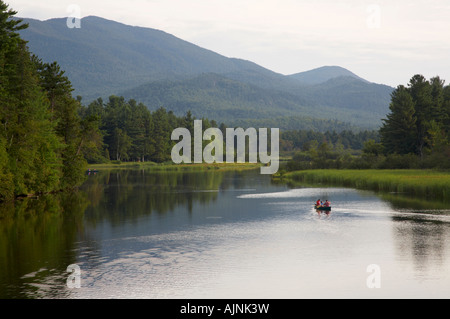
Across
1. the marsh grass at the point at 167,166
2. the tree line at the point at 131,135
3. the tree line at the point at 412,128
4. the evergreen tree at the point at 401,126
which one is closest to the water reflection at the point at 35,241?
the tree line at the point at 412,128

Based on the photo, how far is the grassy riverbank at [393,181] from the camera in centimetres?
6631

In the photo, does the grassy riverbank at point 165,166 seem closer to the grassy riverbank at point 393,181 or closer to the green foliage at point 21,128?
the grassy riverbank at point 393,181

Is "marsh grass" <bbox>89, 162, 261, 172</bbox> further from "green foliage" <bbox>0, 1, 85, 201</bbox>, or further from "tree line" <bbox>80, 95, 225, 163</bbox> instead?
"green foliage" <bbox>0, 1, 85, 201</bbox>

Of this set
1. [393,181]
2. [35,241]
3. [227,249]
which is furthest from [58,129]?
[393,181]

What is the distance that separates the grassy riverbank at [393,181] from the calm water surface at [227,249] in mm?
5162

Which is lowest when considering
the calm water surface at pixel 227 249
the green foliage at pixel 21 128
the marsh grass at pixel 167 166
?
the calm water surface at pixel 227 249

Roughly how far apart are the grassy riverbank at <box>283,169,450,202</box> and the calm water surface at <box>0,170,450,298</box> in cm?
516

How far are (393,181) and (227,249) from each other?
4726cm

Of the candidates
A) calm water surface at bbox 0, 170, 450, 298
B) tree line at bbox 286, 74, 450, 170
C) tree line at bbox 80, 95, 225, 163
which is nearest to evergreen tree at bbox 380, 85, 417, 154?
tree line at bbox 286, 74, 450, 170

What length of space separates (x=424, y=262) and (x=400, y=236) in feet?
29.0

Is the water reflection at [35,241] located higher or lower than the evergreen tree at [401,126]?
lower

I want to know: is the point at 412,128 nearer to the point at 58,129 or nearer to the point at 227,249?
the point at 58,129

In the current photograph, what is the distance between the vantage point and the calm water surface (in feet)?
88.2

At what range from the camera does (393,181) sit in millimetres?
76375
